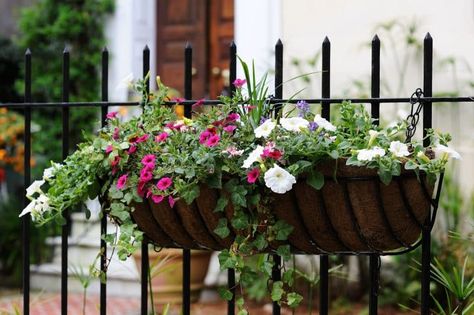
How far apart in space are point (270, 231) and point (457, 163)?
11.1ft

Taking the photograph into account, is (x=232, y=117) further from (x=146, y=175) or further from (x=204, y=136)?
(x=146, y=175)

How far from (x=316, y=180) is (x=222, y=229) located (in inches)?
12.2

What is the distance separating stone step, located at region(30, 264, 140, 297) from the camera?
6.07 meters

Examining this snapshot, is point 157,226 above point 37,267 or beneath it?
above

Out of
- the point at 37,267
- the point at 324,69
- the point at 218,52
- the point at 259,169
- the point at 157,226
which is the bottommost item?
the point at 37,267

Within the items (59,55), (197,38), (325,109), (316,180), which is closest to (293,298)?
(316,180)

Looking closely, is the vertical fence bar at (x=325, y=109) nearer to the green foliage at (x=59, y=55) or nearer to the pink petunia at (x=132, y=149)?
the pink petunia at (x=132, y=149)

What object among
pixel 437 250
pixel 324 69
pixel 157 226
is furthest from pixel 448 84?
pixel 157 226

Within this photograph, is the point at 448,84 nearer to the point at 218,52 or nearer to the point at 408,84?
→ the point at 408,84

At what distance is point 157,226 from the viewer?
102 inches

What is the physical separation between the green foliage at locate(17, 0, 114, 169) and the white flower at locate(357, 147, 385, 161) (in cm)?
509

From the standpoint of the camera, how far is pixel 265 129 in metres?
2.38

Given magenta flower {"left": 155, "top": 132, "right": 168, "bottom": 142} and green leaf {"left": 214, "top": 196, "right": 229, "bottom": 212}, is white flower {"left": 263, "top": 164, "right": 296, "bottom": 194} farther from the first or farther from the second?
magenta flower {"left": 155, "top": 132, "right": 168, "bottom": 142}

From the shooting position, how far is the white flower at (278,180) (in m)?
2.23
